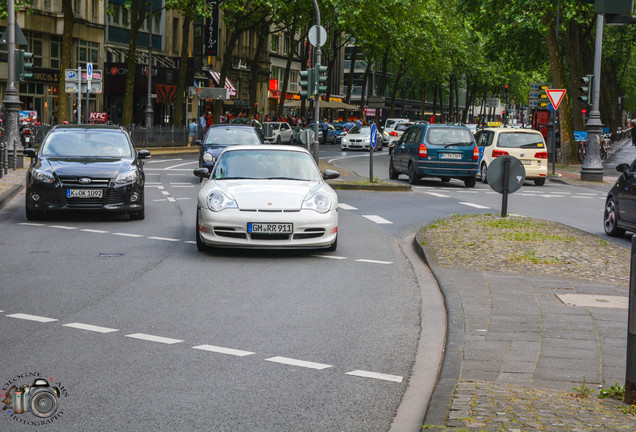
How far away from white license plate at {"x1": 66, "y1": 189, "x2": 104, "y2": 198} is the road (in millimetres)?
535

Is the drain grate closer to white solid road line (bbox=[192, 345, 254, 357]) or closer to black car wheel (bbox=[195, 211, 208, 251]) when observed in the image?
white solid road line (bbox=[192, 345, 254, 357])

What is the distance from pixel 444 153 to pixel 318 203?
14.8 m

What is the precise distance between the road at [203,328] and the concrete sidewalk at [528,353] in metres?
0.37

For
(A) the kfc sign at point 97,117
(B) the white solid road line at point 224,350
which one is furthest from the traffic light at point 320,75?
(A) the kfc sign at point 97,117

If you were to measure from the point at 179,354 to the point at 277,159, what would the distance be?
6692 millimetres

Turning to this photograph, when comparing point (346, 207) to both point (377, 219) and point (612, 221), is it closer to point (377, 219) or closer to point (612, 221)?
point (377, 219)

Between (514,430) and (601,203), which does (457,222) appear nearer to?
(601,203)

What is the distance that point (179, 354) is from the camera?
6738mm

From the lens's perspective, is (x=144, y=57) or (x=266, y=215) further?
(x=144, y=57)

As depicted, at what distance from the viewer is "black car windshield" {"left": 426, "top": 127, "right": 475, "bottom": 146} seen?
1036 inches

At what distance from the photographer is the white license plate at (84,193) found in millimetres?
15094

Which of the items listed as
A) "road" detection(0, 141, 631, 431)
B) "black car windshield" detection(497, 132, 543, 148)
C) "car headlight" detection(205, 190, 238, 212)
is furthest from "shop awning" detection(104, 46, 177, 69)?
"car headlight" detection(205, 190, 238, 212)

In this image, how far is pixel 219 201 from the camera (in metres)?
11.8

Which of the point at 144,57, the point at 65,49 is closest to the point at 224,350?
the point at 65,49
